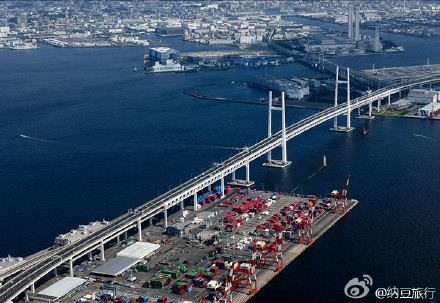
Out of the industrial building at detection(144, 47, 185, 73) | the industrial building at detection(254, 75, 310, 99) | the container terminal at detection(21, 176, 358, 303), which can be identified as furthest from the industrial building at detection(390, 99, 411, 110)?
the industrial building at detection(144, 47, 185, 73)

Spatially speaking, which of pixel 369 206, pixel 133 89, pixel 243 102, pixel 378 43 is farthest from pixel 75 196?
pixel 378 43

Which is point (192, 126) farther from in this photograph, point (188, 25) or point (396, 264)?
point (188, 25)

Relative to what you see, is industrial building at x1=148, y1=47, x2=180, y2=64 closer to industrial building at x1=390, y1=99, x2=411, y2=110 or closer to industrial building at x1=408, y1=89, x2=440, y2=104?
industrial building at x1=390, y1=99, x2=411, y2=110

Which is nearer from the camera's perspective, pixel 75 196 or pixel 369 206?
pixel 369 206

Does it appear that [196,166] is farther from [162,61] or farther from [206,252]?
[162,61]

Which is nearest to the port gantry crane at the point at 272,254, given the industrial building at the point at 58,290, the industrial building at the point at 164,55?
the industrial building at the point at 58,290
